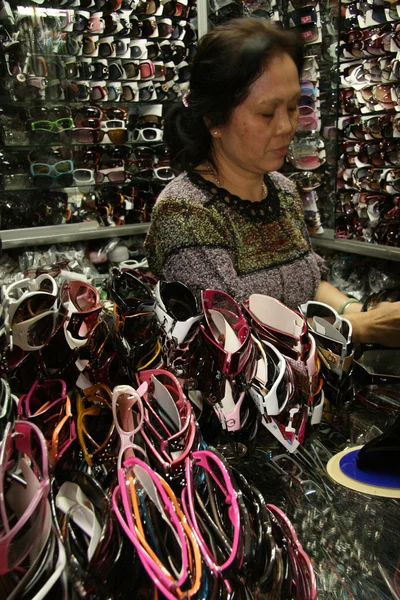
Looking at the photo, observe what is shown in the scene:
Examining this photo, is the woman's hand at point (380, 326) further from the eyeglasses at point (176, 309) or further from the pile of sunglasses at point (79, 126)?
the pile of sunglasses at point (79, 126)

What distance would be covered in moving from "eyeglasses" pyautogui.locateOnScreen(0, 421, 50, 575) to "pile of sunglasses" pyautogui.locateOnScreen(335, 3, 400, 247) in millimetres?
2415

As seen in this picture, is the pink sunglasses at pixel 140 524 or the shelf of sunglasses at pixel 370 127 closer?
the pink sunglasses at pixel 140 524

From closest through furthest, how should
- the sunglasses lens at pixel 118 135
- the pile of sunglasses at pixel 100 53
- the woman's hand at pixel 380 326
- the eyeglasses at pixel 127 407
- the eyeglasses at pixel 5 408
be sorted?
1. the eyeglasses at pixel 5 408
2. the eyeglasses at pixel 127 407
3. the woman's hand at pixel 380 326
4. the pile of sunglasses at pixel 100 53
5. the sunglasses lens at pixel 118 135

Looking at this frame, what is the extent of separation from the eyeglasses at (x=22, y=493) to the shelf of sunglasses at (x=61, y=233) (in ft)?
6.55

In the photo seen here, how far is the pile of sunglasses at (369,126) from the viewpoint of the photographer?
99.5 inches

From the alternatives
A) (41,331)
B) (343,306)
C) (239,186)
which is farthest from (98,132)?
(41,331)

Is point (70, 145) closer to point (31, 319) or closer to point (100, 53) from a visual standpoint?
point (100, 53)

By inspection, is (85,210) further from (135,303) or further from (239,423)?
(239,423)

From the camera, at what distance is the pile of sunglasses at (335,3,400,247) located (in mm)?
2527

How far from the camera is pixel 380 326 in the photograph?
117 centimetres

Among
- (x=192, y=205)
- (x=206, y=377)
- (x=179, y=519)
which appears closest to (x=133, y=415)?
(x=206, y=377)

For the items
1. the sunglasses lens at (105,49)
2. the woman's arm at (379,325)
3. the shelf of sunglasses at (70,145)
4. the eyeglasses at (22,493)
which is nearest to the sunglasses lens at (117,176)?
the shelf of sunglasses at (70,145)

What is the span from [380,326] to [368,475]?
0.49m

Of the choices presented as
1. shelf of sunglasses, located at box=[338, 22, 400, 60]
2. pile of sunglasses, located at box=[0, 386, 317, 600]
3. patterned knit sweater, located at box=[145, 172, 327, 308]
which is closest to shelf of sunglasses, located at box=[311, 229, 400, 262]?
shelf of sunglasses, located at box=[338, 22, 400, 60]
